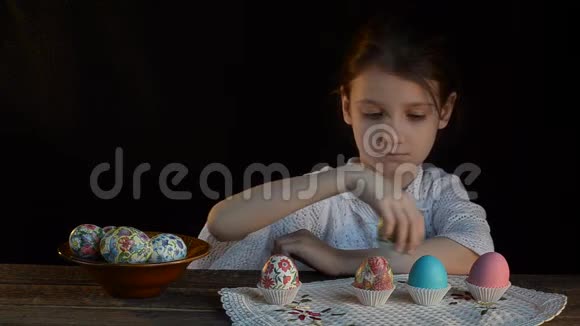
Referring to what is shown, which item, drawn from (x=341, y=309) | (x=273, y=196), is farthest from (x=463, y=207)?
(x=341, y=309)

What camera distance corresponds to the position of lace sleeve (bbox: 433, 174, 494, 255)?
2.09 meters

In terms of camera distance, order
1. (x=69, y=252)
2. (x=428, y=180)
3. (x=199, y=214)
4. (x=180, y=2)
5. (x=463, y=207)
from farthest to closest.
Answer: (x=199, y=214), (x=180, y=2), (x=428, y=180), (x=463, y=207), (x=69, y=252)

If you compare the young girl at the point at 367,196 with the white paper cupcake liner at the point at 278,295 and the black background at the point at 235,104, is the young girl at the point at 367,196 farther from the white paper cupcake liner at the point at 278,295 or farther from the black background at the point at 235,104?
the black background at the point at 235,104

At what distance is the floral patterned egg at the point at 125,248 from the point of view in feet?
5.24

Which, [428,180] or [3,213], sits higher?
[428,180]

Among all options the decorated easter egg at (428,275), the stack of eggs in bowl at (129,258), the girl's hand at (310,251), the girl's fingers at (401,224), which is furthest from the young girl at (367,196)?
the stack of eggs in bowl at (129,258)

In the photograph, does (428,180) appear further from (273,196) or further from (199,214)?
(199,214)

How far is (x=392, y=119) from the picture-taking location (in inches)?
94.3

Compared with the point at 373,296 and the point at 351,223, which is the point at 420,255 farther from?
the point at 351,223

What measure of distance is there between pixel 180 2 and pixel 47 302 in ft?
5.87

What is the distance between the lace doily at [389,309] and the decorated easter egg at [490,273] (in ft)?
0.13

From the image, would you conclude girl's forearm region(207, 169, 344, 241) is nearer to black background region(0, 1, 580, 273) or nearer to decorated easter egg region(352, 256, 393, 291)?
decorated easter egg region(352, 256, 393, 291)

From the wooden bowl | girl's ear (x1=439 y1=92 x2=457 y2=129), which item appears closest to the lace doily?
the wooden bowl

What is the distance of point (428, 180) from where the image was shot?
2.56 meters
